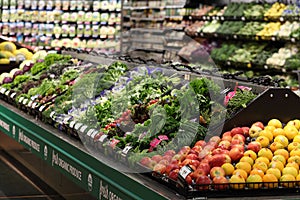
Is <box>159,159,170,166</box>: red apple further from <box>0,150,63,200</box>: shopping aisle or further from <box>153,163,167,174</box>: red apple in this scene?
<box>0,150,63,200</box>: shopping aisle

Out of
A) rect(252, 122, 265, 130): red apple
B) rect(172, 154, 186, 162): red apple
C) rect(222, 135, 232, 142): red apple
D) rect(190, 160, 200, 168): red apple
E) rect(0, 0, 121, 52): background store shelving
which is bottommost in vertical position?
rect(0, 0, 121, 52): background store shelving

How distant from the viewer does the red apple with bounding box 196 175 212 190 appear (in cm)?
294

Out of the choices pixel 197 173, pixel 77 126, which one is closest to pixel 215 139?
pixel 197 173

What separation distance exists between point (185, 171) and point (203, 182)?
10 cm

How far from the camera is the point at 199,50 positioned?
485 inches

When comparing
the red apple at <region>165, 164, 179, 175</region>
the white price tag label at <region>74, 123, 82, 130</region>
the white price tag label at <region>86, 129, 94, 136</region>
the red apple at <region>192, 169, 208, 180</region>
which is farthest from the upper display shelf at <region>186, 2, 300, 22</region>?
the red apple at <region>192, 169, 208, 180</region>

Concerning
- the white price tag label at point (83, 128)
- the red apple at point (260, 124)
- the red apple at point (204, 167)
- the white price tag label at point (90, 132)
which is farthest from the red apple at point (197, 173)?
the white price tag label at point (83, 128)

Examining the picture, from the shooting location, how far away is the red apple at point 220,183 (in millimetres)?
2971

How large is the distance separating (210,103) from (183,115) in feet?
0.70

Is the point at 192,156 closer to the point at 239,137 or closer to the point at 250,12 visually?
the point at 239,137

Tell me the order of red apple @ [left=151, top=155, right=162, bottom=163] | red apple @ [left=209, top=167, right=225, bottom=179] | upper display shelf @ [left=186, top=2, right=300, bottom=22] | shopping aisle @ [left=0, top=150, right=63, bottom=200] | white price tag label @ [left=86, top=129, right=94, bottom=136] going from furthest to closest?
upper display shelf @ [left=186, top=2, right=300, bottom=22] → shopping aisle @ [left=0, top=150, right=63, bottom=200] → white price tag label @ [left=86, top=129, right=94, bottom=136] → red apple @ [left=151, top=155, right=162, bottom=163] → red apple @ [left=209, top=167, right=225, bottom=179]

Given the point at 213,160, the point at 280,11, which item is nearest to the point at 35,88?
the point at 213,160

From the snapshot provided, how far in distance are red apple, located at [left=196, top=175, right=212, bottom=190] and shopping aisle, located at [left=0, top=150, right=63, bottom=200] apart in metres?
2.72

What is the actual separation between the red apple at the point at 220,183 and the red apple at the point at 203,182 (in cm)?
3
